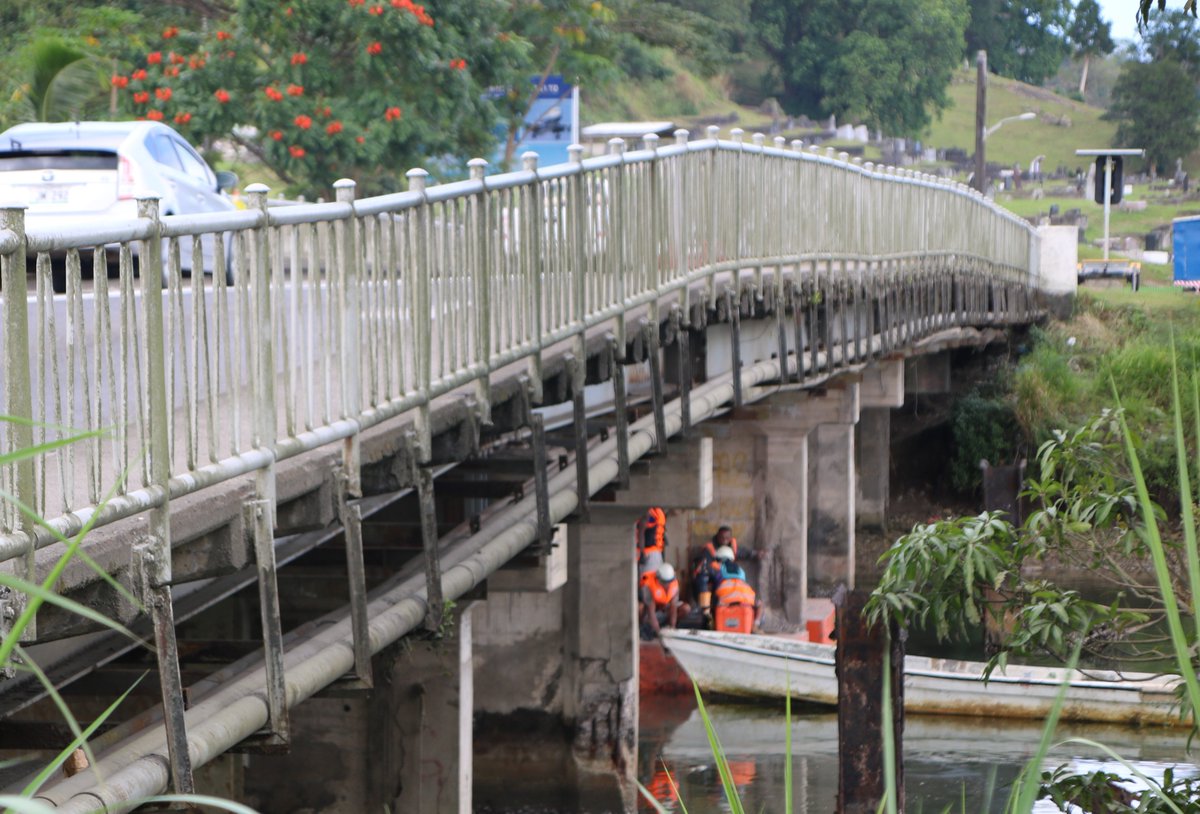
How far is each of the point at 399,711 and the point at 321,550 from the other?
1.13 meters

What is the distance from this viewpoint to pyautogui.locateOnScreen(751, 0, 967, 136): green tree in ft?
277

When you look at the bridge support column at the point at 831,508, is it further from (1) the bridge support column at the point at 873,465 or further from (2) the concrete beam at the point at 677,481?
(2) the concrete beam at the point at 677,481

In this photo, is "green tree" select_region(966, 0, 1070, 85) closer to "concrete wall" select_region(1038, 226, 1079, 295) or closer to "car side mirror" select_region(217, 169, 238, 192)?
"concrete wall" select_region(1038, 226, 1079, 295)

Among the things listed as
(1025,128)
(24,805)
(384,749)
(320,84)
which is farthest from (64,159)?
(1025,128)

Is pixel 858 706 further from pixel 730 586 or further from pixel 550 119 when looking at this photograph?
pixel 550 119

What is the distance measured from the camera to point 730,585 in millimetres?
23391

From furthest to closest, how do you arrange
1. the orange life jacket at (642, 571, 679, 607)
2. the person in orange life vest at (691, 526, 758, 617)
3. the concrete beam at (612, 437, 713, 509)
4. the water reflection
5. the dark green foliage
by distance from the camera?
the dark green foliage < the person in orange life vest at (691, 526, 758, 617) < the orange life jacket at (642, 571, 679, 607) < the water reflection < the concrete beam at (612, 437, 713, 509)

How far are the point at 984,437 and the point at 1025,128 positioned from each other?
70.2 m

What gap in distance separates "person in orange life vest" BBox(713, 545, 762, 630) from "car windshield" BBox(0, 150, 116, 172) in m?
11.3

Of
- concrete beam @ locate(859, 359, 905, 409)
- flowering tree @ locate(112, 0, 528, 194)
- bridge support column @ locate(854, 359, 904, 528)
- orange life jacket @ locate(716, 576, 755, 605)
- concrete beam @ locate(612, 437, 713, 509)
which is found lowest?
bridge support column @ locate(854, 359, 904, 528)

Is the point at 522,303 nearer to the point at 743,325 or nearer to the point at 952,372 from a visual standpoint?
the point at 743,325

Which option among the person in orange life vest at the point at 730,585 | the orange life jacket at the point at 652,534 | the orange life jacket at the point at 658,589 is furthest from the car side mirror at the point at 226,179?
the person in orange life vest at the point at 730,585

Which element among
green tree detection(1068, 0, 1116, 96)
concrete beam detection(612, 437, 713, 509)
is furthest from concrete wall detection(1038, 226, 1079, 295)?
green tree detection(1068, 0, 1116, 96)

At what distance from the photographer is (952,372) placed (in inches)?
1543
